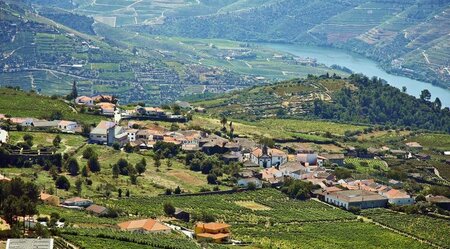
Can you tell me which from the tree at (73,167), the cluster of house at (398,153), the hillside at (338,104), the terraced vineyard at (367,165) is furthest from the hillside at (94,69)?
the tree at (73,167)

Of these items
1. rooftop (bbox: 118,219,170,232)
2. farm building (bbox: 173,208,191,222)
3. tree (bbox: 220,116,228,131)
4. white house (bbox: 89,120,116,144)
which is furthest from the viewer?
tree (bbox: 220,116,228,131)

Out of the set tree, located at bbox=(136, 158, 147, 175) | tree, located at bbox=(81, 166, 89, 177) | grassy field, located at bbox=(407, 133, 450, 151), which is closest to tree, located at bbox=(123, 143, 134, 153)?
tree, located at bbox=(136, 158, 147, 175)

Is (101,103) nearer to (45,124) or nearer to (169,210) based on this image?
(45,124)

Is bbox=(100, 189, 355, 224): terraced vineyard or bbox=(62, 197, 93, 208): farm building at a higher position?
bbox=(62, 197, 93, 208): farm building

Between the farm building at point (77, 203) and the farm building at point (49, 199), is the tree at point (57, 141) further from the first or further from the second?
the farm building at point (49, 199)

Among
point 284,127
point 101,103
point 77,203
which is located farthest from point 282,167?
point 77,203

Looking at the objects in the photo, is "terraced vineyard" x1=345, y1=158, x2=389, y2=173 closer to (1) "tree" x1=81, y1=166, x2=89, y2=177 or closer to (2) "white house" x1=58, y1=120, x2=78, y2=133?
(2) "white house" x1=58, y1=120, x2=78, y2=133
